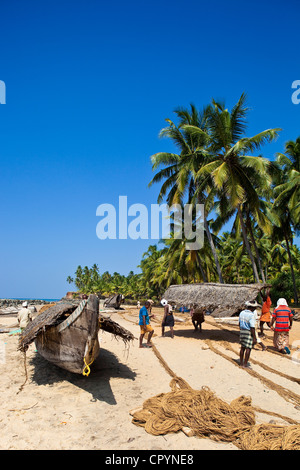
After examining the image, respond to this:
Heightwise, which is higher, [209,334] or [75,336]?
[75,336]

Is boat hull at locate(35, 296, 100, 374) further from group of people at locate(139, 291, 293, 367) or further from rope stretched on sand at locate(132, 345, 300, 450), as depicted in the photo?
group of people at locate(139, 291, 293, 367)

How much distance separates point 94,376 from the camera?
7.26 meters

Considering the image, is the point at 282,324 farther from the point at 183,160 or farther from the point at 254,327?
the point at 183,160

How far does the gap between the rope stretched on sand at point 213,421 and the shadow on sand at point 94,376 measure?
1.06 meters

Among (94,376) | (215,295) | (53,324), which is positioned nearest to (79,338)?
(53,324)

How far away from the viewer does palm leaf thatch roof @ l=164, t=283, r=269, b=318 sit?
10822 mm

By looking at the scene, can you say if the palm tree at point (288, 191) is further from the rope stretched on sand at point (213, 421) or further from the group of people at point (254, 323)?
the rope stretched on sand at point (213, 421)

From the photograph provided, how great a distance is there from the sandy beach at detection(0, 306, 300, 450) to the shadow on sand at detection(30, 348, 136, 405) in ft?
0.07

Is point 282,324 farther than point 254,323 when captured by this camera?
Yes

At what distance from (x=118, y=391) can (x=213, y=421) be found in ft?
7.77

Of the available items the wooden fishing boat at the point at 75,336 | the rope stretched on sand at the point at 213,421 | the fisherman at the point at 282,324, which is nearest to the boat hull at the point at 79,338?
the wooden fishing boat at the point at 75,336

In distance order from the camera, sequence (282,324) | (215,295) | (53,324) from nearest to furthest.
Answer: (53,324) < (282,324) < (215,295)
